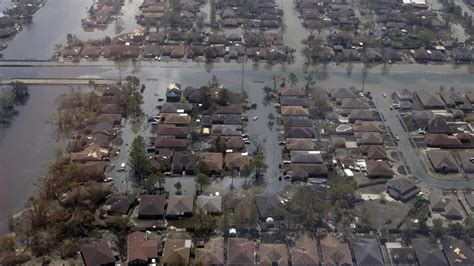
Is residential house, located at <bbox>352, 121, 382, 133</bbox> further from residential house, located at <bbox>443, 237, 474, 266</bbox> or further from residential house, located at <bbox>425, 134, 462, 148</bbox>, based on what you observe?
residential house, located at <bbox>443, 237, 474, 266</bbox>

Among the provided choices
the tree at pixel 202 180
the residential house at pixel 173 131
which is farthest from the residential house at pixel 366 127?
the residential house at pixel 173 131

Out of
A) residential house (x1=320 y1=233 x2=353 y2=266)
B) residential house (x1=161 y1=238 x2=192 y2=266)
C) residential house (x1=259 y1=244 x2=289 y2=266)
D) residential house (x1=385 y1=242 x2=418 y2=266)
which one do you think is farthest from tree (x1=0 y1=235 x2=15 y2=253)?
residential house (x1=385 y1=242 x2=418 y2=266)

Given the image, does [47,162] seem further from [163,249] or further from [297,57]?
[297,57]

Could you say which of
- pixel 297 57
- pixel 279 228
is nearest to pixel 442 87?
pixel 297 57

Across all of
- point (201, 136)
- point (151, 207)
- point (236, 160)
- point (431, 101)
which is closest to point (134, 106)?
point (201, 136)

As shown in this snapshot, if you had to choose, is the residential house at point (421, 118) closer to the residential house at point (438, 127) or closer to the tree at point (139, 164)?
the residential house at point (438, 127)
